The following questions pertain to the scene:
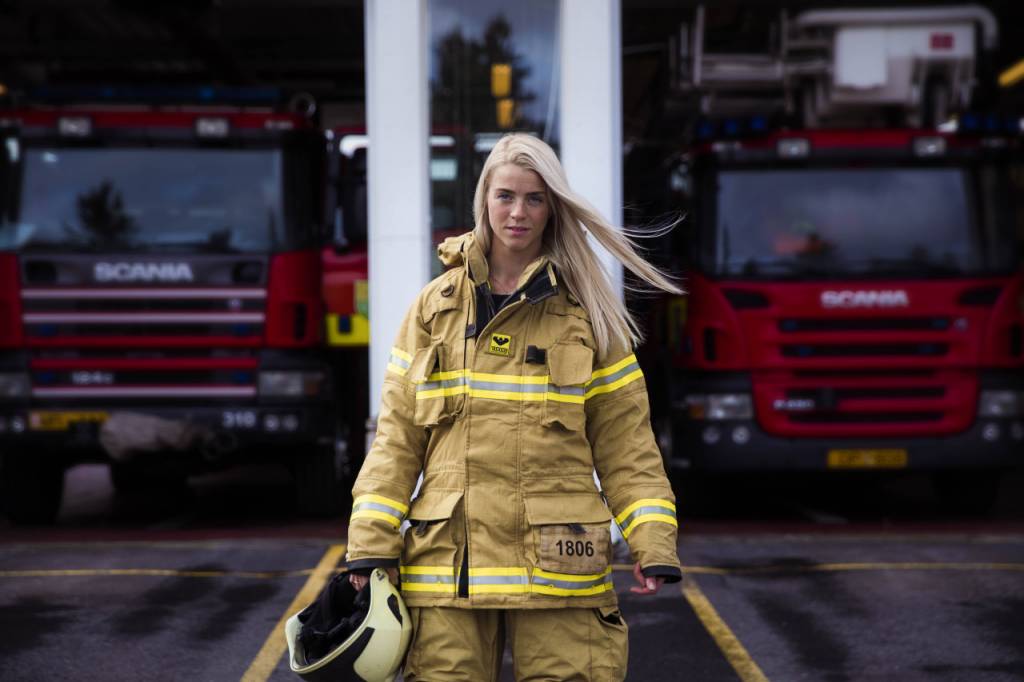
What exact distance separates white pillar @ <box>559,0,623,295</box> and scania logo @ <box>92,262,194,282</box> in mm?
2881

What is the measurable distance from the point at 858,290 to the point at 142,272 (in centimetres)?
476

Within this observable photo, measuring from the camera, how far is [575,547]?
9.30 feet

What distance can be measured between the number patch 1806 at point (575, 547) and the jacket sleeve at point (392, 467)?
1.19ft

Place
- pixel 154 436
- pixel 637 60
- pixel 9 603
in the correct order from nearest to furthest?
pixel 9 603 < pixel 154 436 < pixel 637 60

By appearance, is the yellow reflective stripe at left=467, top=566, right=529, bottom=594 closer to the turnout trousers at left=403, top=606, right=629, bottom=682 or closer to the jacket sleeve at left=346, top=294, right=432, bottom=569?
the turnout trousers at left=403, top=606, right=629, bottom=682

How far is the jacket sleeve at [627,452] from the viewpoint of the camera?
9.61 feet

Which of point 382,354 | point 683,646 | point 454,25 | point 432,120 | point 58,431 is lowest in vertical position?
point 683,646

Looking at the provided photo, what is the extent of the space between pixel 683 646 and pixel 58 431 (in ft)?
16.3

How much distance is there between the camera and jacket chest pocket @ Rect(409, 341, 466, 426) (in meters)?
2.86

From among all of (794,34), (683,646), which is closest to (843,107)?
(794,34)

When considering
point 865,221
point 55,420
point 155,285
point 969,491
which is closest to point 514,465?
point 155,285

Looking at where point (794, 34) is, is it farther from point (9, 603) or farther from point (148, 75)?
point (148, 75)

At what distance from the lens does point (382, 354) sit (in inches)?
300

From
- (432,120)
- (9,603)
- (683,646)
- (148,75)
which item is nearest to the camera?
(683,646)
